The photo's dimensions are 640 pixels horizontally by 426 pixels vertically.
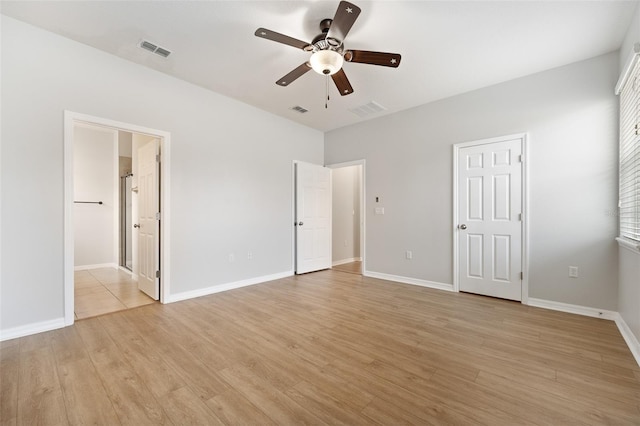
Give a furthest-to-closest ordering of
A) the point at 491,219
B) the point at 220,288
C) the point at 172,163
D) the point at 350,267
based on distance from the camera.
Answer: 1. the point at 350,267
2. the point at 220,288
3. the point at 491,219
4. the point at 172,163

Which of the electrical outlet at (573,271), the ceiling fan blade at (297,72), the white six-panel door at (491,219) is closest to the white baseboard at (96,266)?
the ceiling fan blade at (297,72)

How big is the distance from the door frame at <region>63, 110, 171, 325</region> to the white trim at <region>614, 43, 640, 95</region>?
4.68 meters

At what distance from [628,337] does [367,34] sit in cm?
368

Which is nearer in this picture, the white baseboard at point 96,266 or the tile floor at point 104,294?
the tile floor at point 104,294

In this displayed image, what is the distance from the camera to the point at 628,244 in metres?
2.42

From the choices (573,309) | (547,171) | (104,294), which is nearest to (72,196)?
(104,294)

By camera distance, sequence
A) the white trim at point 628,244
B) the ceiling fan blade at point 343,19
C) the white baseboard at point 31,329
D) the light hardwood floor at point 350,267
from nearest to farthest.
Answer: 1. the ceiling fan blade at point 343,19
2. the white trim at point 628,244
3. the white baseboard at point 31,329
4. the light hardwood floor at point 350,267

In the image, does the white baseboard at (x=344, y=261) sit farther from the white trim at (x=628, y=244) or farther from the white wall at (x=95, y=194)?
the white wall at (x=95, y=194)

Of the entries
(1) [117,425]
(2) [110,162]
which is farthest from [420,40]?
(2) [110,162]

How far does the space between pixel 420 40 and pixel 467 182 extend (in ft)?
6.85

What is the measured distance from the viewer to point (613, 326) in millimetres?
2727

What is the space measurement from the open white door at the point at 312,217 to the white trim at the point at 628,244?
410cm

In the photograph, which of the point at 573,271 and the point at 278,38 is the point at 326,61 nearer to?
the point at 278,38

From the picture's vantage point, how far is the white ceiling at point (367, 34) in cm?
229
